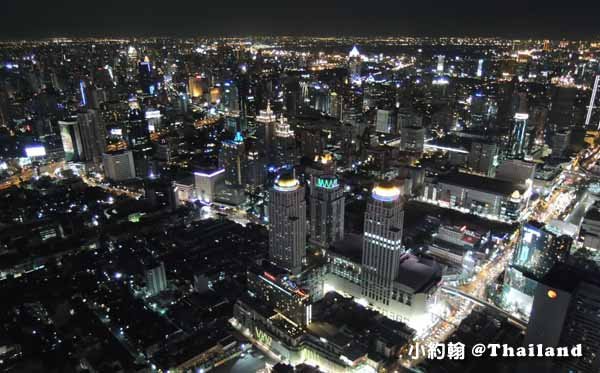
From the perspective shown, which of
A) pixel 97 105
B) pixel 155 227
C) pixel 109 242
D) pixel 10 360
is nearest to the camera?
pixel 10 360

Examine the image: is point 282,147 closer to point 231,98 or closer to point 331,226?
point 331,226

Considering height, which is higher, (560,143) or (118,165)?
(560,143)

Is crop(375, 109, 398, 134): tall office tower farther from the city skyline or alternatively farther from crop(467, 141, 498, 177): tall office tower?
crop(467, 141, 498, 177): tall office tower

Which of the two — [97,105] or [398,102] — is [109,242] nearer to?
[97,105]

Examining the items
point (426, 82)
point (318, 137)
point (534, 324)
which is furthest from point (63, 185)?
point (426, 82)

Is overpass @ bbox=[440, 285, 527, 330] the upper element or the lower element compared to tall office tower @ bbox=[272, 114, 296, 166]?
lower

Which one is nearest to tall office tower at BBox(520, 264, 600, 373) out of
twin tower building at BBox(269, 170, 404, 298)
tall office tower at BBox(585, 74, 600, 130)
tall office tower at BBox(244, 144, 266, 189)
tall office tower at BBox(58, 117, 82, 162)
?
twin tower building at BBox(269, 170, 404, 298)

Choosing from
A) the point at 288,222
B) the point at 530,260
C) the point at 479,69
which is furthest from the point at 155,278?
the point at 479,69
